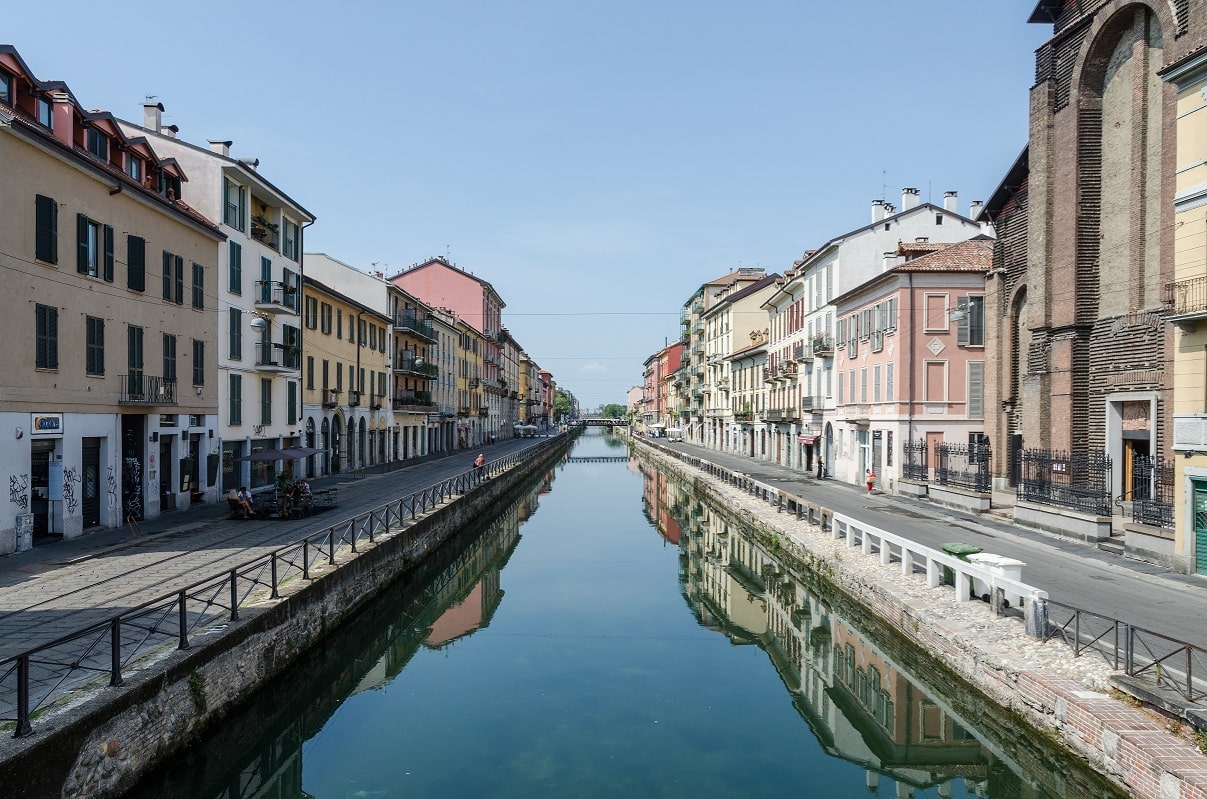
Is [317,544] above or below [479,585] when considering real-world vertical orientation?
above

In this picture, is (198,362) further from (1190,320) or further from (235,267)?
(1190,320)

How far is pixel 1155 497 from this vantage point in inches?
672

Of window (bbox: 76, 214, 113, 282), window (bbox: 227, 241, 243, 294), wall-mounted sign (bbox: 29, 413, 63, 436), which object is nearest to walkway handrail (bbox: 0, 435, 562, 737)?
wall-mounted sign (bbox: 29, 413, 63, 436)

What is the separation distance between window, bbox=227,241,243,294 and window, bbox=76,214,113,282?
A: 278 inches

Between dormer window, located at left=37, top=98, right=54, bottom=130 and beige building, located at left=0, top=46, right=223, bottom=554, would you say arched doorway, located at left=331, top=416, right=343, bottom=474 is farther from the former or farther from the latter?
dormer window, located at left=37, top=98, right=54, bottom=130

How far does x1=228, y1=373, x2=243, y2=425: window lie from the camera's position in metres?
26.7

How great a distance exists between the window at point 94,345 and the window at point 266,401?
10.2 m

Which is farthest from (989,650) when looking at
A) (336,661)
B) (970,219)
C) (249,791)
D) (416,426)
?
(416,426)

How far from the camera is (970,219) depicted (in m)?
42.3

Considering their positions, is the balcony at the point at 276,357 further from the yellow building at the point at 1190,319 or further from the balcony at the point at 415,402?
the yellow building at the point at 1190,319

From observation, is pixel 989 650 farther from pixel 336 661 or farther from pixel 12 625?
pixel 12 625

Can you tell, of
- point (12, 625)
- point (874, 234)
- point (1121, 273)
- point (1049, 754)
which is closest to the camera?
point (1049, 754)

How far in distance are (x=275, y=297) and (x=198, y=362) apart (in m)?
5.99

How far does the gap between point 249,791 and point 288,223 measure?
27796 millimetres
